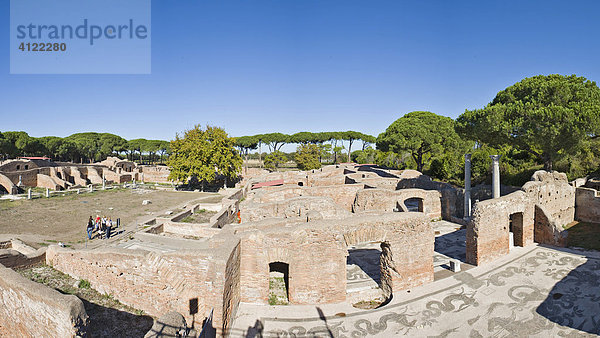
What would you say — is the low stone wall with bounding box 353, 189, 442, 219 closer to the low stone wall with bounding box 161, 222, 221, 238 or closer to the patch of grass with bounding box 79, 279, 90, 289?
the low stone wall with bounding box 161, 222, 221, 238

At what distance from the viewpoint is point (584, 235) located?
15211 millimetres

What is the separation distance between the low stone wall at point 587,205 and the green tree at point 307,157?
122 ft

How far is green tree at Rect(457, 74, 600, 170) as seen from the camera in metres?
17.8

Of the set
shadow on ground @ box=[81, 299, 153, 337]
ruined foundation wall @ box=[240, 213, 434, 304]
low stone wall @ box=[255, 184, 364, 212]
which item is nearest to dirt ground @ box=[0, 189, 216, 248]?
low stone wall @ box=[255, 184, 364, 212]

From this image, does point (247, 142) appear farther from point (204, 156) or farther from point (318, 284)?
point (318, 284)

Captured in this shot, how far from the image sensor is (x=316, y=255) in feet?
27.4

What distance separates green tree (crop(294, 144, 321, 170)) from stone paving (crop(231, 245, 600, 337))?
42157 mm

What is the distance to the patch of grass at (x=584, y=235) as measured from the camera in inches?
534

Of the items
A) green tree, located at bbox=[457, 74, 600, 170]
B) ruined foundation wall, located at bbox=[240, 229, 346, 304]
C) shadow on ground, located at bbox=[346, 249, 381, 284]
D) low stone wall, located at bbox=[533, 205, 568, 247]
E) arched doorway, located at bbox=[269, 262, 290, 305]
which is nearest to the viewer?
ruined foundation wall, located at bbox=[240, 229, 346, 304]

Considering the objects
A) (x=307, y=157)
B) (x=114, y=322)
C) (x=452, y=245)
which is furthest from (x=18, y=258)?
(x=307, y=157)

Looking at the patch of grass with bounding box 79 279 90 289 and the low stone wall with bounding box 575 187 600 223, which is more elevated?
the low stone wall with bounding box 575 187 600 223

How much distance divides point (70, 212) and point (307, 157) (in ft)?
119

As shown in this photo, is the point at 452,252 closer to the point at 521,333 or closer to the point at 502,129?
the point at 521,333

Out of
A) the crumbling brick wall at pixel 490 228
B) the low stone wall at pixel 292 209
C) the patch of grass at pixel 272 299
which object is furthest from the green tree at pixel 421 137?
the patch of grass at pixel 272 299
